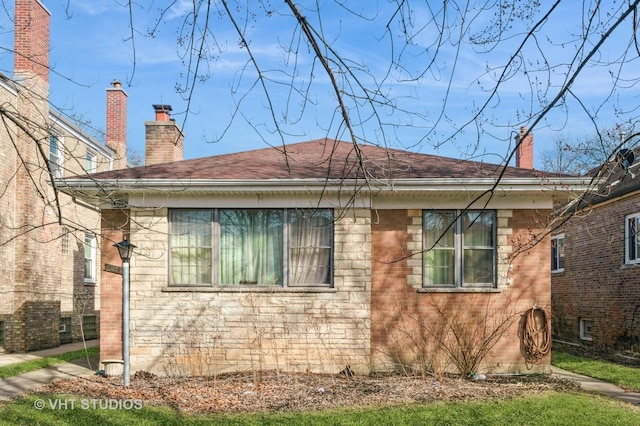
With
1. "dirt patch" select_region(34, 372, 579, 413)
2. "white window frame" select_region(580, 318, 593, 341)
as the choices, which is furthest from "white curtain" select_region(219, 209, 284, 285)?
"white window frame" select_region(580, 318, 593, 341)

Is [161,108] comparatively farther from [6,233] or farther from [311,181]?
[311,181]

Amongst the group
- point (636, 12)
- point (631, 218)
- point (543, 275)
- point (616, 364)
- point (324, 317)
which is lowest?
point (616, 364)

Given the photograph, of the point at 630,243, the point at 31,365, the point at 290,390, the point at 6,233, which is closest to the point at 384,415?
the point at 290,390

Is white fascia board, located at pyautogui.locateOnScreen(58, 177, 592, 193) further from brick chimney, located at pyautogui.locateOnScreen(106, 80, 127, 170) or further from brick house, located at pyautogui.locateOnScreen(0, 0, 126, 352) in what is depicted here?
brick chimney, located at pyautogui.locateOnScreen(106, 80, 127, 170)

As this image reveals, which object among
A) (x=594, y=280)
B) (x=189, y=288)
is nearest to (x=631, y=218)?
(x=594, y=280)

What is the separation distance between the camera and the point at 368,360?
424 inches

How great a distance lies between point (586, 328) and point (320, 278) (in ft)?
34.4

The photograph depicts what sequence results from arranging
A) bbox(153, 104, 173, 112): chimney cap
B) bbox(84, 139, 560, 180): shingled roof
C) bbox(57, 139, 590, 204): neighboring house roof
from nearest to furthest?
bbox(57, 139, 590, 204): neighboring house roof < bbox(84, 139, 560, 180): shingled roof < bbox(153, 104, 173, 112): chimney cap

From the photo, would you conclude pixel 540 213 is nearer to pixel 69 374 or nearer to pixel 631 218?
pixel 631 218

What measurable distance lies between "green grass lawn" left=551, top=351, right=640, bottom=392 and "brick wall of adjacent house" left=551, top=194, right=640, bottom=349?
159 cm

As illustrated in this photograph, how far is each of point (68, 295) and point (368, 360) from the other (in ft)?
41.4

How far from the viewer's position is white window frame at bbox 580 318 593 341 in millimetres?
17148

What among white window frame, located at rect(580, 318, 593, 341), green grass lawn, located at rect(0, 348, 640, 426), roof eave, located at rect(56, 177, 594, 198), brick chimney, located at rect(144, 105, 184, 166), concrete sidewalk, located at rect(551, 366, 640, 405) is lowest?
white window frame, located at rect(580, 318, 593, 341)

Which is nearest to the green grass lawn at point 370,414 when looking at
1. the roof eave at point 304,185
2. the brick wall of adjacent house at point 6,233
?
the roof eave at point 304,185
